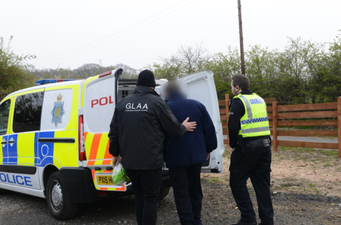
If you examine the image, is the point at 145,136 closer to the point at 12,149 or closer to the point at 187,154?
the point at 187,154

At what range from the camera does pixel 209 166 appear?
447cm

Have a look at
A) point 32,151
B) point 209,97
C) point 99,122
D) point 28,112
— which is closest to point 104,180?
point 99,122

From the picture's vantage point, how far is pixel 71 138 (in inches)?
169

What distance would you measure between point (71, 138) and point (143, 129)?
1482 millimetres

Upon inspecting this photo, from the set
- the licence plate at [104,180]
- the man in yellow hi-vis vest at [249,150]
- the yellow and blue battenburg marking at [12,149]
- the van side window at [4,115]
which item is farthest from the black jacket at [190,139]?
the van side window at [4,115]

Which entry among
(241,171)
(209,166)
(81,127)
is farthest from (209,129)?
(81,127)

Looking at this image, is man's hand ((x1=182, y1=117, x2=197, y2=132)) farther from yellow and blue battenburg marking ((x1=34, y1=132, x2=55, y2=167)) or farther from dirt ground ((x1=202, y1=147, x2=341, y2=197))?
dirt ground ((x1=202, y1=147, x2=341, y2=197))

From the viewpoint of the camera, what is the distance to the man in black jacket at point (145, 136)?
3.20m

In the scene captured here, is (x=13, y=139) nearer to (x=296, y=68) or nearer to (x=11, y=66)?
(x=11, y=66)

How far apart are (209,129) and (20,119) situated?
328 cm

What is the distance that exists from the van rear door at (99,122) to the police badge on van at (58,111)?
48 cm

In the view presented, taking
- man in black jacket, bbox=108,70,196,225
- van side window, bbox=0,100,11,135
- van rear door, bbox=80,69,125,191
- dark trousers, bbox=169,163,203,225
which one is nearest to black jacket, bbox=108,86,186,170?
man in black jacket, bbox=108,70,196,225

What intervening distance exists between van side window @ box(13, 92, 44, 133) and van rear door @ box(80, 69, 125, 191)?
45.3 inches

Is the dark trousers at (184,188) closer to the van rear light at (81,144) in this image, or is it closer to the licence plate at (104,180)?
the licence plate at (104,180)
